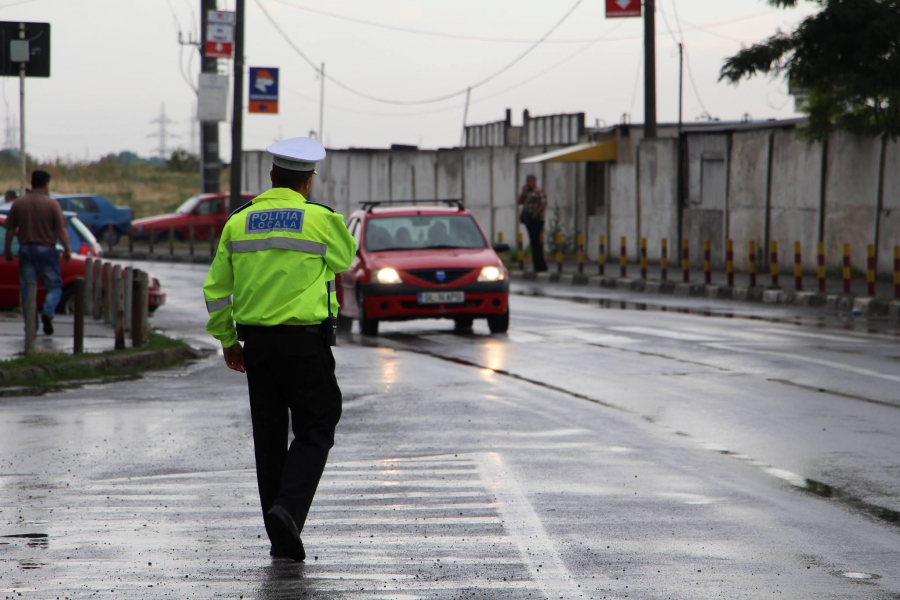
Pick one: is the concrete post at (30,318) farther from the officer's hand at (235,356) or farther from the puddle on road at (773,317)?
the puddle on road at (773,317)

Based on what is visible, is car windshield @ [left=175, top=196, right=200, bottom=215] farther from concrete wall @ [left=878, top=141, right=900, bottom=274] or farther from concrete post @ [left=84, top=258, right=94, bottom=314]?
concrete wall @ [left=878, top=141, right=900, bottom=274]

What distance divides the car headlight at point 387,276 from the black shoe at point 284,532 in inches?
436

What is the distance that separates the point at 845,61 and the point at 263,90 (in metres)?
18.5

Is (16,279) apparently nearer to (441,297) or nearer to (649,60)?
(441,297)

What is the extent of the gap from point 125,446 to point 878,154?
18.3 meters

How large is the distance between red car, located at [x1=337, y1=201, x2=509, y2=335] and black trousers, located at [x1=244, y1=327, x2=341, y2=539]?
10731 mm

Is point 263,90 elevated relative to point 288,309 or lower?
elevated

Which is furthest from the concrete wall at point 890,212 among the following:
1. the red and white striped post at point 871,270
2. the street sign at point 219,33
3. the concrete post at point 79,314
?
the street sign at point 219,33

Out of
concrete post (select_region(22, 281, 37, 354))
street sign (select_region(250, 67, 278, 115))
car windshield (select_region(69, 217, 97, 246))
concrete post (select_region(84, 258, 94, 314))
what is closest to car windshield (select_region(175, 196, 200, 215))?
street sign (select_region(250, 67, 278, 115))

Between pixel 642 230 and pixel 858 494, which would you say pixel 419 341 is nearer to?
pixel 858 494

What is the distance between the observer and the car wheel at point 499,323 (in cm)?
1675

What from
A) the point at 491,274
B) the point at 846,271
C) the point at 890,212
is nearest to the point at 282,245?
the point at 491,274

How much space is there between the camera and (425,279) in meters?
16.5

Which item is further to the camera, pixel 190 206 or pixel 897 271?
pixel 190 206
